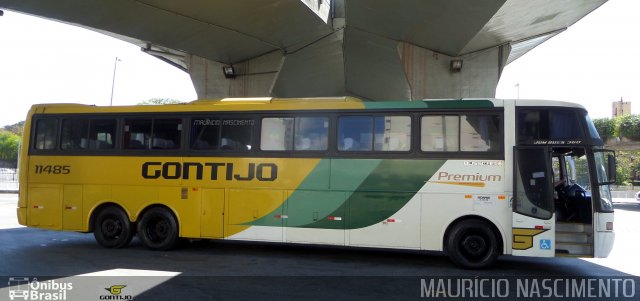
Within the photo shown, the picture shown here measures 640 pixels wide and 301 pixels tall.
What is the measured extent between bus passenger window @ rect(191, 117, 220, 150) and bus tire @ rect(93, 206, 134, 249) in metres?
2.49

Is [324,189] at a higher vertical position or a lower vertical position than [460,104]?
lower

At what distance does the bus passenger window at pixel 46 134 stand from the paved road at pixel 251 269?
242 centimetres

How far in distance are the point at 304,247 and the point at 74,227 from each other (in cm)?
555

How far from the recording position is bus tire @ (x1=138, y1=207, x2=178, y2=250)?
34.7 feet

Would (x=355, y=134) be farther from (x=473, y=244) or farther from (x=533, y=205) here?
(x=533, y=205)

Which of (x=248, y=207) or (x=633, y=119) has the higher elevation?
(x=633, y=119)

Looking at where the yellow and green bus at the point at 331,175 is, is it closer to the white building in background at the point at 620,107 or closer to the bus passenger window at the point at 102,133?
the bus passenger window at the point at 102,133

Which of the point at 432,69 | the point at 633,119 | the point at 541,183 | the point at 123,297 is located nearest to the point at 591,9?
the point at 432,69

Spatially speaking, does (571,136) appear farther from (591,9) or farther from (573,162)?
(591,9)

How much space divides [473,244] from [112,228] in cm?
814

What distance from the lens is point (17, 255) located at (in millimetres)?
9672

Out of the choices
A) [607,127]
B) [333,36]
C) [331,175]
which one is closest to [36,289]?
[331,175]

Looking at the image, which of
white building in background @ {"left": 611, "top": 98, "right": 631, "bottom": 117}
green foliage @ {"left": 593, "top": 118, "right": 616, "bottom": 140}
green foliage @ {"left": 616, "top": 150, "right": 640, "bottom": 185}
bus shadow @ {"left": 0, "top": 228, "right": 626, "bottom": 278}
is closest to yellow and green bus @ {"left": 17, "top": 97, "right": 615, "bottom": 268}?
bus shadow @ {"left": 0, "top": 228, "right": 626, "bottom": 278}

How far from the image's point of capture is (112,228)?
11.0m
